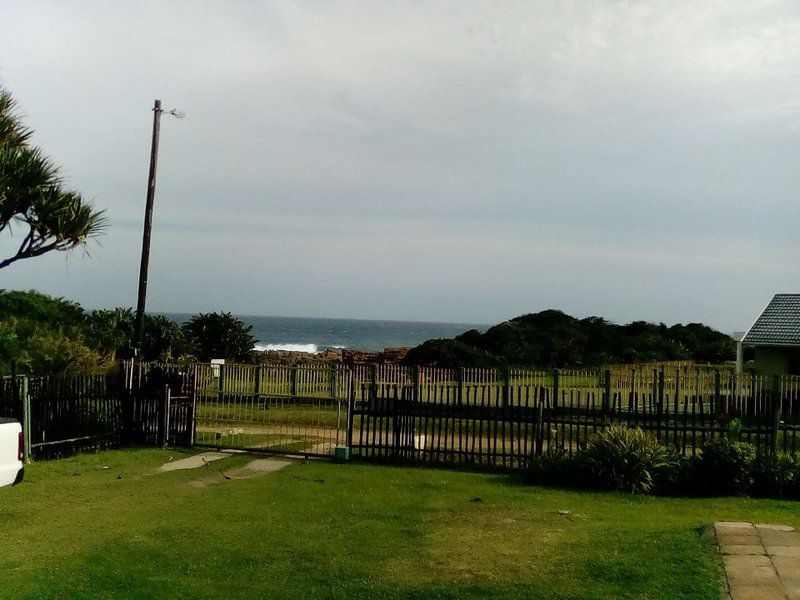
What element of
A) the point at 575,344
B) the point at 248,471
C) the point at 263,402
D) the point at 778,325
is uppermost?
the point at 778,325

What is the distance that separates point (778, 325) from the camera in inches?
1077

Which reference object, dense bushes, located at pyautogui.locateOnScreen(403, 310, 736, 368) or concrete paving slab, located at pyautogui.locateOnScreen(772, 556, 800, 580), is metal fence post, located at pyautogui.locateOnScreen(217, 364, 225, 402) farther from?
dense bushes, located at pyautogui.locateOnScreen(403, 310, 736, 368)

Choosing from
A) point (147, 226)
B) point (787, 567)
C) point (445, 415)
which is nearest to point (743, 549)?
point (787, 567)

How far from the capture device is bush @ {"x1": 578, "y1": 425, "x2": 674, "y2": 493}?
37.1 ft

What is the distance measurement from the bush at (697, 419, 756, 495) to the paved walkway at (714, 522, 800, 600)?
2.45 meters

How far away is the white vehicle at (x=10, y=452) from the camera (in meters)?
8.98

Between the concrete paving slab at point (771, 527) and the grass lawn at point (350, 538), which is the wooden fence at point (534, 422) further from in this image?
the concrete paving slab at point (771, 527)

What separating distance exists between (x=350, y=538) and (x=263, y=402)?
8.58 m

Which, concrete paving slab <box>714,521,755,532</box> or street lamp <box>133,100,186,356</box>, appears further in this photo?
street lamp <box>133,100,186,356</box>

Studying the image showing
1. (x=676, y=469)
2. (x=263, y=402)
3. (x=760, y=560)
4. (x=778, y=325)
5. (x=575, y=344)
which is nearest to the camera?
(x=760, y=560)

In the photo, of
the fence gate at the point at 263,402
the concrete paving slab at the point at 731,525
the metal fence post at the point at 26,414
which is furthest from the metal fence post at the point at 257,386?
the concrete paving slab at the point at 731,525

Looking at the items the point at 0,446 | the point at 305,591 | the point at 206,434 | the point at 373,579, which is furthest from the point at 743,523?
the point at 206,434

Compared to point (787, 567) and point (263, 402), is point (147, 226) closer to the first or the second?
point (263, 402)

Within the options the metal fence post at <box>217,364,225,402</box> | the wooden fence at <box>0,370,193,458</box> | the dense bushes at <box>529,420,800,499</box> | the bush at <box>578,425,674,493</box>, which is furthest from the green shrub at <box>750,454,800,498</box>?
the wooden fence at <box>0,370,193,458</box>
